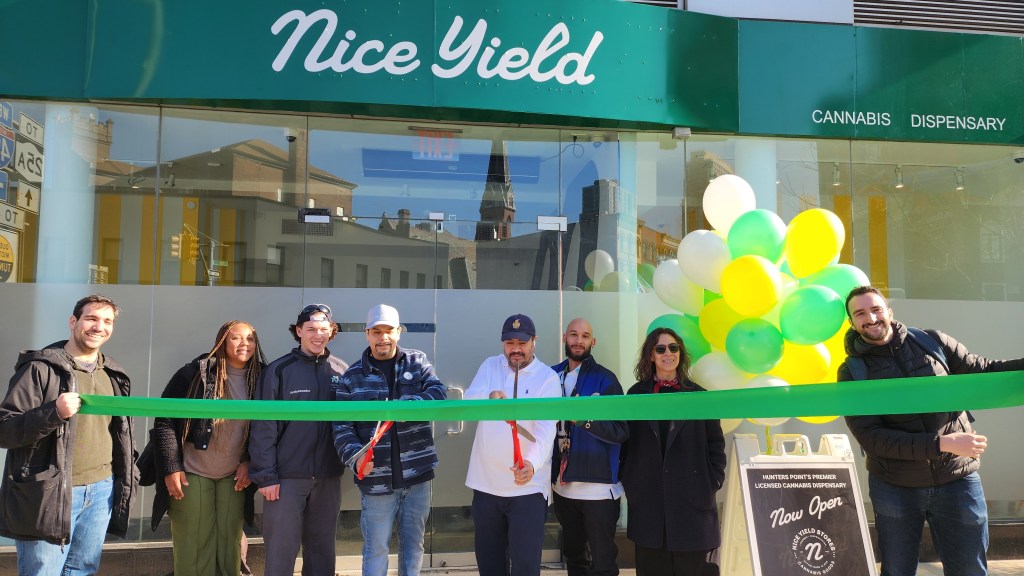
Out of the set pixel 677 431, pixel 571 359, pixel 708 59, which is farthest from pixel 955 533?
pixel 708 59

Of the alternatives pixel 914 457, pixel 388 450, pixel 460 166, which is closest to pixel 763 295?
pixel 914 457

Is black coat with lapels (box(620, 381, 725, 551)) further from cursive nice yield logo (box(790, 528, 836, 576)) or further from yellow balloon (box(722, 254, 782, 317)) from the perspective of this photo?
yellow balloon (box(722, 254, 782, 317))

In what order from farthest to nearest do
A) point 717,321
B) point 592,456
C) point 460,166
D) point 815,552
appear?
point 460,166
point 717,321
point 592,456
point 815,552

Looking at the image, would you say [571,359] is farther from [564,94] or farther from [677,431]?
[564,94]

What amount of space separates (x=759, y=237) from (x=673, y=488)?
146 centimetres

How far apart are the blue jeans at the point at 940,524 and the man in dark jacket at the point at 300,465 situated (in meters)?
2.91

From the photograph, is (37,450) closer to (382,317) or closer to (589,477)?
(382,317)

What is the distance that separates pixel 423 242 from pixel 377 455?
7.60ft

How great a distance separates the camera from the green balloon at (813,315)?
4.20m

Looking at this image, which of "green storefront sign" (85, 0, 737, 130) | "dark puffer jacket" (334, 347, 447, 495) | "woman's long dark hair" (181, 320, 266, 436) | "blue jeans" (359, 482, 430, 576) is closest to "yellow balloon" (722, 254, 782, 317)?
"dark puffer jacket" (334, 347, 447, 495)

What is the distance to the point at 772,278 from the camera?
4277mm

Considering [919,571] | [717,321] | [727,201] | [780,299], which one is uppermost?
[727,201]

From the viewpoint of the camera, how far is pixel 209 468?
4512 mm

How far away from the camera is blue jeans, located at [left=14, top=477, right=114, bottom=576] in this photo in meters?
3.82
